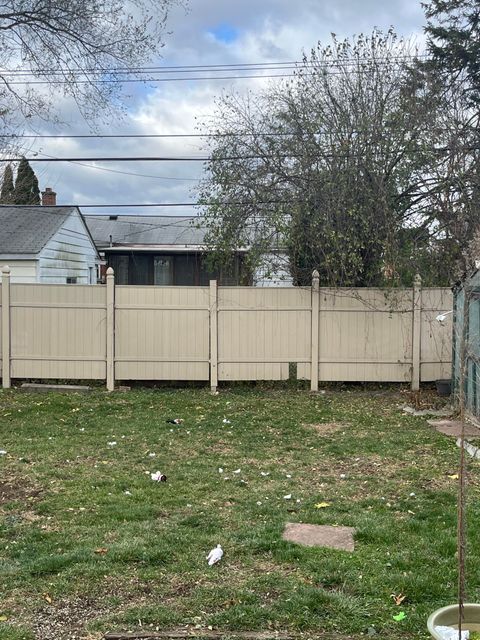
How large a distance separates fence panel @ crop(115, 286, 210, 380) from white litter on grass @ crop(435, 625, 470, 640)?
815 centimetres

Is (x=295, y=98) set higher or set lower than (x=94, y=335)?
higher

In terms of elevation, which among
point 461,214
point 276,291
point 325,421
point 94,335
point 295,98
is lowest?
point 325,421

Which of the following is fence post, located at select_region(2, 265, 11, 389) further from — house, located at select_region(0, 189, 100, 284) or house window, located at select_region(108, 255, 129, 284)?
house window, located at select_region(108, 255, 129, 284)

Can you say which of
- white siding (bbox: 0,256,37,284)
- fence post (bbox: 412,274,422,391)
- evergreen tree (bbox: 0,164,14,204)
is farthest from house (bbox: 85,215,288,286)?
fence post (bbox: 412,274,422,391)

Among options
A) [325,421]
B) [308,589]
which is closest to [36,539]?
[308,589]

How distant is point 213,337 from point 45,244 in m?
6.05

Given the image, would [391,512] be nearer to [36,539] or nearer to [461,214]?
[36,539]

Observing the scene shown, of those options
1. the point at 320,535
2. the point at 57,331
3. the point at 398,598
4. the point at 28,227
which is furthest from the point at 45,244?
the point at 398,598

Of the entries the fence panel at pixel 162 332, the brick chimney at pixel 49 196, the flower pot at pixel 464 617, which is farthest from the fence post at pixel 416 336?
the brick chimney at pixel 49 196

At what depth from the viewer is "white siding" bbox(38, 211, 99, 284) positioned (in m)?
14.7

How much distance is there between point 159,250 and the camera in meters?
20.0

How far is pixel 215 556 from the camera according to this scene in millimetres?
3586

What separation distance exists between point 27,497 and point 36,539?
3.16ft

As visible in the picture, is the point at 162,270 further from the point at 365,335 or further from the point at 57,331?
the point at 365,335
